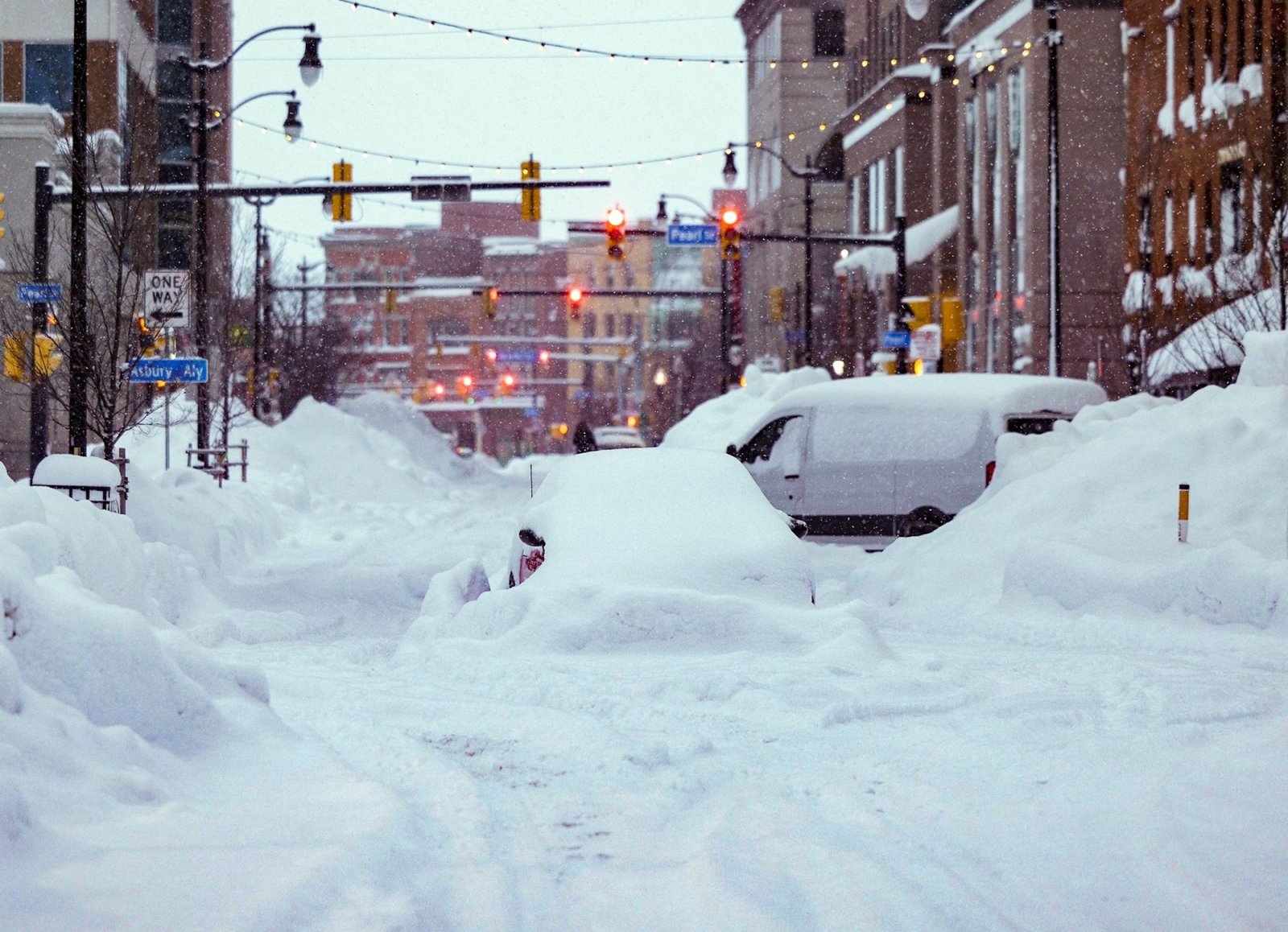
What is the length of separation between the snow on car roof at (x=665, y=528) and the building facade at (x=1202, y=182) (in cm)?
1693

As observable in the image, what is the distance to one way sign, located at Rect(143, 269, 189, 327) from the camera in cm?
2077

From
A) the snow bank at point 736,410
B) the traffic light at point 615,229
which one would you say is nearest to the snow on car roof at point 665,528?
the traffic light at point 615,229

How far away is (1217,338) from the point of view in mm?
31172

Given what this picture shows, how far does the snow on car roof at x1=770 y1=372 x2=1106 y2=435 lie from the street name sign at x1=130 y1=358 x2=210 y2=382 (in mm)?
7071

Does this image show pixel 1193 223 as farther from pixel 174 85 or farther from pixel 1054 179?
pixel 174 85

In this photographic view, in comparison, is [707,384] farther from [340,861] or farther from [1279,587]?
[340,861]

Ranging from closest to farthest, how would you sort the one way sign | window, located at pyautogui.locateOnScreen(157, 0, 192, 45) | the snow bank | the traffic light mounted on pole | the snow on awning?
the one way sign, the snow bank, the traffic light mounted on pole, the snow on awning, window, located at pyautogui.locateOnScreen(157, 0, 192, 45)

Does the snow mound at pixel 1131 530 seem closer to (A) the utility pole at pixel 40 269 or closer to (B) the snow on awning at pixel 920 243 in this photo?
(A) the utility pole at pixel 40 269

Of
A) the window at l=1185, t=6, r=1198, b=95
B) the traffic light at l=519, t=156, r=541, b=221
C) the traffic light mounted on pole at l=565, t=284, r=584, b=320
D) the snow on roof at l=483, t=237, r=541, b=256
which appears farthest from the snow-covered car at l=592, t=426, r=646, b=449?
the snow on roof at l=483, t=237, r=541, b=256

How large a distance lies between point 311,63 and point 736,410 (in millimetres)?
19523

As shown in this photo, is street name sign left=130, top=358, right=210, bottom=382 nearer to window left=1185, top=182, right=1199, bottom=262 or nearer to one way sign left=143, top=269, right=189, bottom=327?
one way sign left=143, top=269, right=189, bottom=327

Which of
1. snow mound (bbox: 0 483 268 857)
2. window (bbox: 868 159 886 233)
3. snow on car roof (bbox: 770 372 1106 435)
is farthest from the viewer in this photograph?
window (bbox: 868 159 886 233)

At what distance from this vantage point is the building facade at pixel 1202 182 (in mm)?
30656

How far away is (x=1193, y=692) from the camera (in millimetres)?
9539
